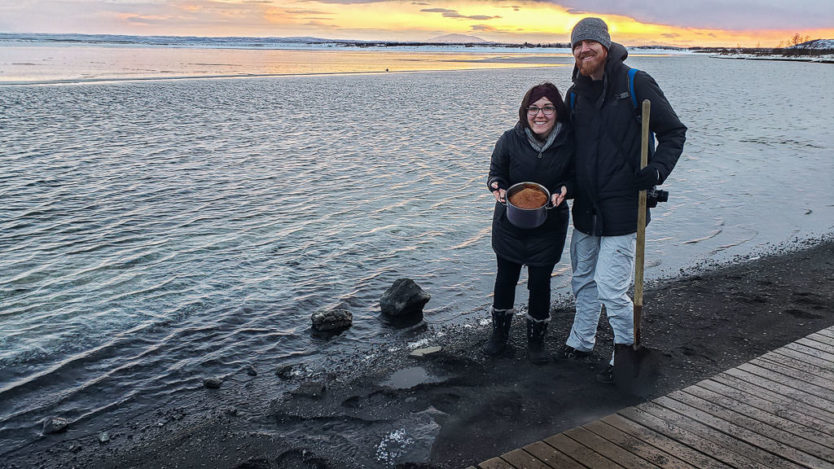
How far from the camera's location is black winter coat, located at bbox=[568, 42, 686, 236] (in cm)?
467

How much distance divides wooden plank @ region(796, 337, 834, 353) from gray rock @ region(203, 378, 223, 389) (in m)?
5.36

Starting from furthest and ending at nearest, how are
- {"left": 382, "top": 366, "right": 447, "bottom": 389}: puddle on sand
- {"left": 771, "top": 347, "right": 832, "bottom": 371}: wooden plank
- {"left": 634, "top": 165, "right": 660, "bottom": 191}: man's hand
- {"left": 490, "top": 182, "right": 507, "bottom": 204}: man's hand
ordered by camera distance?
{"left": 382, "top": 366, "right": 447, "bottom": 389}: puddle on sand
{"left": 490, "top": 182, "right": 507, "bottom": 204}: man's hand
{"left": 771, "top": 347, "right": 832, "bottom": 371}: wooden plank
{"left": 634, "top": 165, "right": 660, "bottom": 191}: man's hand

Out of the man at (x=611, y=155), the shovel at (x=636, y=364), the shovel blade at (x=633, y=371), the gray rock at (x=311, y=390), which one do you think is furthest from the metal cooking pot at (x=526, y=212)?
the gray rock at (x=311, y=390)

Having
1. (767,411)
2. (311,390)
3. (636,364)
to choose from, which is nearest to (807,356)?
(767,411)

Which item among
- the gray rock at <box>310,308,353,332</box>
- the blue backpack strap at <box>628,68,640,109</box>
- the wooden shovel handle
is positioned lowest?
the gray rock at <box>310,308,353,332</box>

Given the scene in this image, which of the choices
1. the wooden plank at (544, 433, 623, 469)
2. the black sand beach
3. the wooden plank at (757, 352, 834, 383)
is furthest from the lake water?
the wooden plank at (757, 352, 834, 383)

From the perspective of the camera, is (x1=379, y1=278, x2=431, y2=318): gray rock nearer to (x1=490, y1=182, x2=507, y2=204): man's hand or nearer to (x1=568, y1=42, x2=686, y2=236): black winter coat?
(x1=490, y1=182, x2=507, y2=204): man's hand

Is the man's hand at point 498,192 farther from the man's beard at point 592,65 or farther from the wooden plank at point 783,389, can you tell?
the wooden plank at point 783,389

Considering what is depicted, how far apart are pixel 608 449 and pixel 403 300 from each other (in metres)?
3.77

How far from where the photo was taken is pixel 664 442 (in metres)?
3.99

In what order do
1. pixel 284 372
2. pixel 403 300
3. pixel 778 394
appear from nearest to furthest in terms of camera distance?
pixel 778 394, pixel 284 372, pixel 403 300

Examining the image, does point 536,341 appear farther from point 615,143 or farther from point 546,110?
point 546,110

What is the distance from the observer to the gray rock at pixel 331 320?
7.06 metres

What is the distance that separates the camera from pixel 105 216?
36.9 ft
